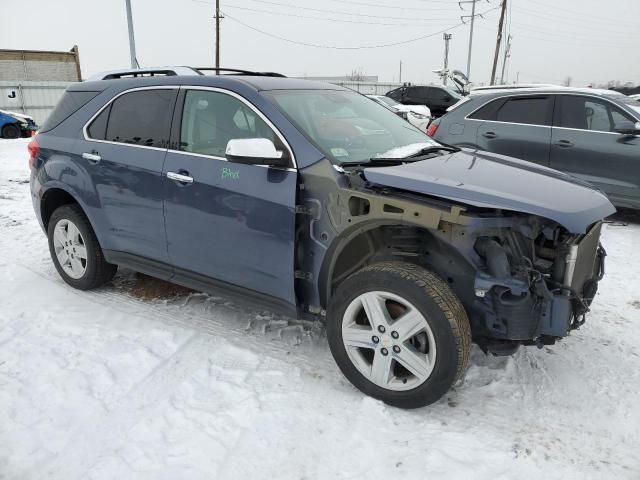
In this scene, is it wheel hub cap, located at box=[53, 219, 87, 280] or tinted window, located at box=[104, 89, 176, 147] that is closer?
tinted window, located at box=[104, 89, 176, 147]

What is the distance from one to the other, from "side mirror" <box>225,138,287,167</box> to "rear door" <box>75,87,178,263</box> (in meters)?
0.84

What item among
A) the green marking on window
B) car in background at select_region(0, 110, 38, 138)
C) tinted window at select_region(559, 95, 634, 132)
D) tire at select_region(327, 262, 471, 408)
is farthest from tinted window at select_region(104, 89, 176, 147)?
car in background at select_region(0, 110, 38, 138)

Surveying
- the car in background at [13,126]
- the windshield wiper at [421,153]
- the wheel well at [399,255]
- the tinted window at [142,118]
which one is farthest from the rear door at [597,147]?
the car in background at [13,126]

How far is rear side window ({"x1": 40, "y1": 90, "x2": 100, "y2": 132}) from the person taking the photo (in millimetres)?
4242

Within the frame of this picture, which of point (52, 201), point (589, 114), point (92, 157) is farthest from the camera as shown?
point (589, 114)

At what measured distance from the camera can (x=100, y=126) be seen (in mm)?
4059

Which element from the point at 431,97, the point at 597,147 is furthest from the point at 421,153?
the point at 431,97

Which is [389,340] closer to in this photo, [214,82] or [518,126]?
[214,82]

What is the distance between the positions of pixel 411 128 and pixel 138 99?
211 cm

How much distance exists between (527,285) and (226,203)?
5.95 feet

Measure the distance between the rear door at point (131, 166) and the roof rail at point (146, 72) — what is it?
268 millimetres

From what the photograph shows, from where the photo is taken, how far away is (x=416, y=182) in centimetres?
268

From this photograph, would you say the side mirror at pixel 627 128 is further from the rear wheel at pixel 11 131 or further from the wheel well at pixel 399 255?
the rear wheel at pixel 11 131

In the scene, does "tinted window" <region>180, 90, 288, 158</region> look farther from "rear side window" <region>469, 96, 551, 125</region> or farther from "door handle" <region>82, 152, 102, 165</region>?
"rear side window" <region>469, 96, 551, 125</region>
